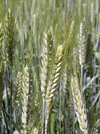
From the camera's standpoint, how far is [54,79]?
23.6 inches

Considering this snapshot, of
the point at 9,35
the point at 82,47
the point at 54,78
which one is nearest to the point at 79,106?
the point at 54,78

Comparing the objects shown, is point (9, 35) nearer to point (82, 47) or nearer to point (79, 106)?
point (79, 106)

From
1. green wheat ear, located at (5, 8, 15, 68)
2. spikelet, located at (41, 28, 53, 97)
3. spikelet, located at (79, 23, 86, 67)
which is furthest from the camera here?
spikelet, located at (79, 23, 86, 67)

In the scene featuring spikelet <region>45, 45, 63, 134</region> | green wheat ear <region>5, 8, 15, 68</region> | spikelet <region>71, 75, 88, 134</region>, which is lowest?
spikelet <region>71, 75, 88, 134</region>

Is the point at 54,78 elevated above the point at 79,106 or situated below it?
above

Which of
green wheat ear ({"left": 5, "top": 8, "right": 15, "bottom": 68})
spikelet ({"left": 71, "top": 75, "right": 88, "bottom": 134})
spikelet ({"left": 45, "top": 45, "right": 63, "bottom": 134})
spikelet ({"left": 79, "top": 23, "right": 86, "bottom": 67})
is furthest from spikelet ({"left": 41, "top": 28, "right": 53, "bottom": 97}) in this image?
spikelet ({"left": 79, "top": 23, "right": 86, "bottom": 67})

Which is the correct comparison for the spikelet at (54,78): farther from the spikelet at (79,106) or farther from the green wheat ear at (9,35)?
the green wheat ear at (9,35)

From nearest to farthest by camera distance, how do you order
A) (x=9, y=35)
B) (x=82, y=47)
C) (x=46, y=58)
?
(x=46, y=58)
(x=9, y=35)
(x=82, y=47)

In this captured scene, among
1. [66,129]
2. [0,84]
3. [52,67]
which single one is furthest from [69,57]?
[66,129]

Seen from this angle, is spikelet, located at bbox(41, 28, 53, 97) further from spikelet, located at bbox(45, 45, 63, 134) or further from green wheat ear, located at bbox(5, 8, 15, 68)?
green wheat ear, located at bbox(5, 8, 15, 68)

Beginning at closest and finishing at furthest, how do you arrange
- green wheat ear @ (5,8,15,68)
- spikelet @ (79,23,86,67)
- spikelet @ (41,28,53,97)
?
spikelet @ (41,28,53,97) < green wheat ear @ (5,8,15,68) < spikelet @ (79,23,86,67)

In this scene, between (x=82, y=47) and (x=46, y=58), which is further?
(x=82, y=47)

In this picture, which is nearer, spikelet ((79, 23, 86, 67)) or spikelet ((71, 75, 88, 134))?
spikelet ((71, 75, 88, 134))

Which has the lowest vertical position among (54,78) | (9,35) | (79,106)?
(79,106)
